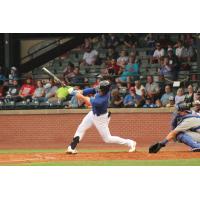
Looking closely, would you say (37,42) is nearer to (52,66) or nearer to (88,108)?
(52,66)

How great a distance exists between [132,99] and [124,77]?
3.07ft

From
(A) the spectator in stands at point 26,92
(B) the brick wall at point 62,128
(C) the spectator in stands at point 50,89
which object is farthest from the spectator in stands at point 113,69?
(A) the spectator in stands at point 26,92

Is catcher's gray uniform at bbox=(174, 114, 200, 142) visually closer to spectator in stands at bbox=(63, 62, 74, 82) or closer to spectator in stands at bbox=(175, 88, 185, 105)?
spectator in stands at bbox=(175, 88, 185, 105)

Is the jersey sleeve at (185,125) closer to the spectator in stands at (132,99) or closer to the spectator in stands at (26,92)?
the spectator in stands at (132,99)

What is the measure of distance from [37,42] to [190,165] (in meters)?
16.4

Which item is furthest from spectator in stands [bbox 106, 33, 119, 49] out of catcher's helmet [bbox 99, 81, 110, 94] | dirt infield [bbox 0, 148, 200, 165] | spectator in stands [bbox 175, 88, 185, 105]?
catcher's helmet [bbox 99, 81, 110, 94]

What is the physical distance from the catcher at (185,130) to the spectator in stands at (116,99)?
23.8 ft

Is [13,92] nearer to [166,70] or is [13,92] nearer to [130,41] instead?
[130,41]

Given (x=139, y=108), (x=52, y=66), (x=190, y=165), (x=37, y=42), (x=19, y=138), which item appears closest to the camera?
(x=190, y=165)

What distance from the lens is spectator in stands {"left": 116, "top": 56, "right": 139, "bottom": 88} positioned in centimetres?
2334

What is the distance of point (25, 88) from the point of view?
24.4 metres

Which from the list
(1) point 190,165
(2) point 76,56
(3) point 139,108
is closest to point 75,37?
(2) point 76,56

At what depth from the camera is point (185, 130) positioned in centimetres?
1562

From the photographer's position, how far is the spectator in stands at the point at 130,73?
23344 mm
